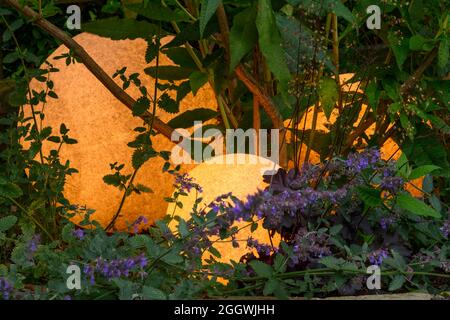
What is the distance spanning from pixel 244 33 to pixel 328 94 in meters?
0.30

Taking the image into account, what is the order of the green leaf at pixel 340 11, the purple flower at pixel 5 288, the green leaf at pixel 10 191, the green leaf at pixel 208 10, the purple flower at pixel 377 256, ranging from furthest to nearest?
the green leaf at pixel 10 191
the green leaf at pixel 340 11
the green leaf at pixel 208 10
the purple flower at pixel 377 256
the purple flower at pixel 5 288

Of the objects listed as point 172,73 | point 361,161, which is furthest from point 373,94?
point 172,73

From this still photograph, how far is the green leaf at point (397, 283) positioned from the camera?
154 centimetres

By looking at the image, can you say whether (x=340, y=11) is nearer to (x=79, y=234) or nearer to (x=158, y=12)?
(x=158, y=12)

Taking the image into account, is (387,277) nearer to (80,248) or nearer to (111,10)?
(80,248)

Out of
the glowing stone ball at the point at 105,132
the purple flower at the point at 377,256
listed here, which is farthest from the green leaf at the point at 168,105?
the purple flower at the point at 377,256

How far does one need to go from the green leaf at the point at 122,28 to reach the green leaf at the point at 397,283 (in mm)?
1013

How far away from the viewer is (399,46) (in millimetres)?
2008

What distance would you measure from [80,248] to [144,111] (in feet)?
2.53

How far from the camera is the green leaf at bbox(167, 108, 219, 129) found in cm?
249

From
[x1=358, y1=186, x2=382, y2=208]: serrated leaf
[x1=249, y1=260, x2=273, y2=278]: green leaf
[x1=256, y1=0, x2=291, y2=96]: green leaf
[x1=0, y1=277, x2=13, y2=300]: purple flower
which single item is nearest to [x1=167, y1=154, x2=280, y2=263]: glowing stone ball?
[x1=256, y1=0, x2=291, y2=96]: green leaf

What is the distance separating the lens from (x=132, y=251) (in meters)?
1.55

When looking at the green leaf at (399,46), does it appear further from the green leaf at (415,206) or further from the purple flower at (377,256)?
the purple flower at (377,256)
